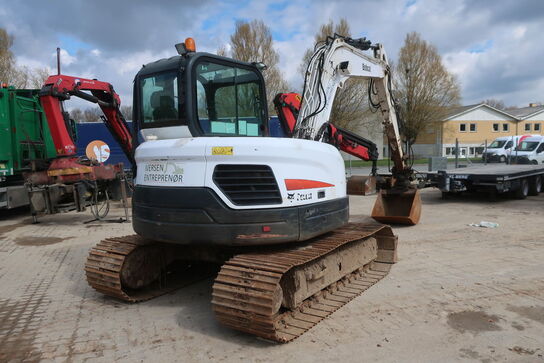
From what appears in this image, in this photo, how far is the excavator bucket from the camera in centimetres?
922

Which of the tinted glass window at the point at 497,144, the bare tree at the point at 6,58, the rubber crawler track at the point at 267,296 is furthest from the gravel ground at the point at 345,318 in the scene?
the tinted glass window at the point at 497,144

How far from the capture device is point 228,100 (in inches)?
185

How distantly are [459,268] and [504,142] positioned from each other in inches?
1018

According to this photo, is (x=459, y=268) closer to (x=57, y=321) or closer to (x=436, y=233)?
(x=436, y=233)

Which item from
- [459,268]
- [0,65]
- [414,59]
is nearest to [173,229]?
[459,268]

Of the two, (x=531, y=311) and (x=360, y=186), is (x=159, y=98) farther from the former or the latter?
(x=360, y=186)

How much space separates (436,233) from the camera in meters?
→ 8.46

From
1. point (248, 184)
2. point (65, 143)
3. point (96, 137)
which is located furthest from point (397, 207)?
point (96, 137)

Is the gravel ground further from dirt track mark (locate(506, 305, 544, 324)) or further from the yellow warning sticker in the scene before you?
the yellow warning sticker

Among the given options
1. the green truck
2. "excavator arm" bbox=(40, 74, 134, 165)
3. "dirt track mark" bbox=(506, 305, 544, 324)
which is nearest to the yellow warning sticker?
"dirt track mark" bbox=(506, 305, 544, 324)

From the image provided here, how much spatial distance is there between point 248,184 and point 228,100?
43.1 inches

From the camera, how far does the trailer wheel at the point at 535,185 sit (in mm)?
14031

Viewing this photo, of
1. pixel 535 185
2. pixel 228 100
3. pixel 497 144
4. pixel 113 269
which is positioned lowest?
pixel 113 269

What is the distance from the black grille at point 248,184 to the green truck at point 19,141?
894 centimetres
